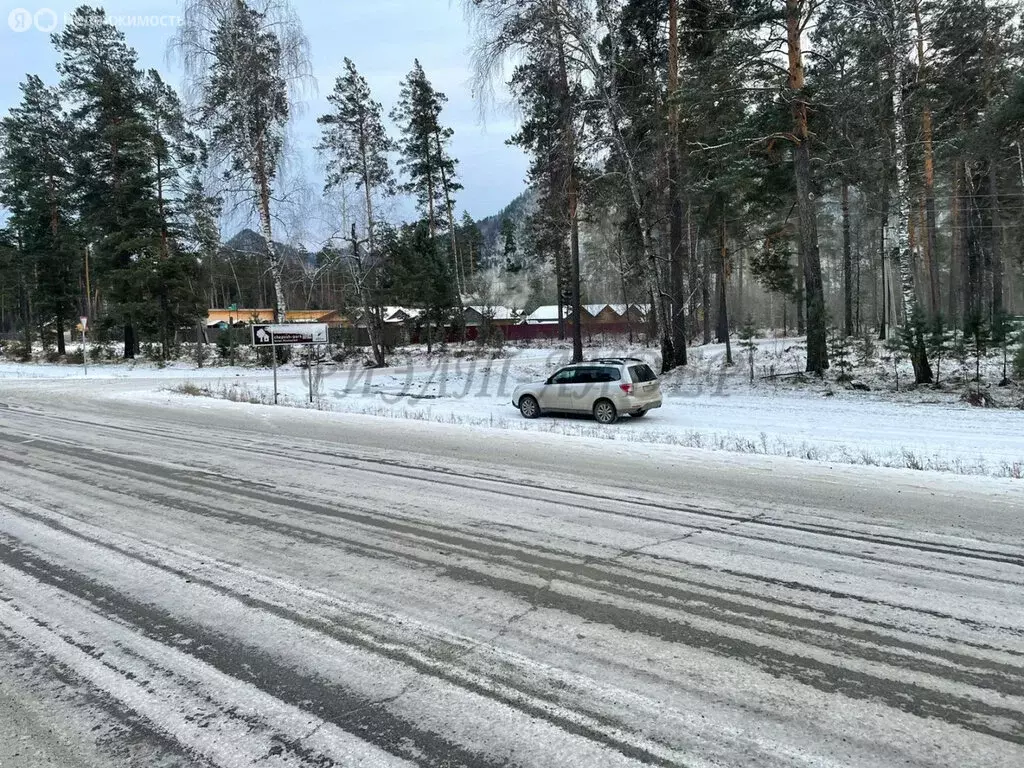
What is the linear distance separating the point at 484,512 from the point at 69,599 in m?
3.44

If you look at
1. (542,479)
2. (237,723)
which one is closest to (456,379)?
(542,479)

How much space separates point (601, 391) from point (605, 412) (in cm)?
53

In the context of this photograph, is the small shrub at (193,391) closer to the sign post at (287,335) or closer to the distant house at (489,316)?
the sign post at (287,335)

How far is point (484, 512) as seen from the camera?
20.8 feet

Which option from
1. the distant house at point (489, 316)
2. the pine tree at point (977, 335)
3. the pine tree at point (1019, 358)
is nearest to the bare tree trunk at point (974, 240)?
the pine tree at point (977, 335)

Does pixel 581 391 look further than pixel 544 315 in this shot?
No

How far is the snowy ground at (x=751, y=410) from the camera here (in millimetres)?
10523

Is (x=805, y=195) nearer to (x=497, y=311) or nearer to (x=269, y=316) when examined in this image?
(x=497, y=311)

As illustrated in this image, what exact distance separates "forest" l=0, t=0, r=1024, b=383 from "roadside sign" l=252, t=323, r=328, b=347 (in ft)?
29.6

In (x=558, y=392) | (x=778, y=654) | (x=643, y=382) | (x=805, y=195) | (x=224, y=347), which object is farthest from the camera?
(x=224, y=347)

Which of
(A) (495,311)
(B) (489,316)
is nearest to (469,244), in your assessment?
(A) (495,311)

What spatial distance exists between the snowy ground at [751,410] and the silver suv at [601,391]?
455 millimetres

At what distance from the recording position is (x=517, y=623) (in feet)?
12.5

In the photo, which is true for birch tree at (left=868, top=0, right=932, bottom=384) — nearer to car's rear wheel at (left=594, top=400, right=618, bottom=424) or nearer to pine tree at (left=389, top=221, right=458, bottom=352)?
car's rear wheel at (left=594, top=400, right=618, bottom=424)
